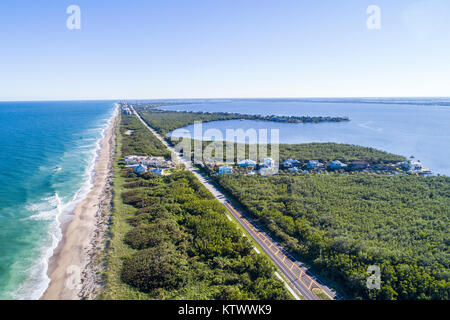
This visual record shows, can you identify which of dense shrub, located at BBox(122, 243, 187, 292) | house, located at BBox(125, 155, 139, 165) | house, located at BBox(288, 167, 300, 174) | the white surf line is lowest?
the white surf line

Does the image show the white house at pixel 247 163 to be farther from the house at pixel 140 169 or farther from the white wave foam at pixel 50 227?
the white wave foam at pixel 50 227

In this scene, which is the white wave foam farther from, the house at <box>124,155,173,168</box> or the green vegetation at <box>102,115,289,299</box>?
the house at <box>124,155,173,168</box>

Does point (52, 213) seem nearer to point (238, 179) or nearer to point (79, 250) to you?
point (79, 250)

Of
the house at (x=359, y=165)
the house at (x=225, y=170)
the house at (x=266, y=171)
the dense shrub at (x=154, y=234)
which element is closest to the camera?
the dense shrub at (x=154, y=234)

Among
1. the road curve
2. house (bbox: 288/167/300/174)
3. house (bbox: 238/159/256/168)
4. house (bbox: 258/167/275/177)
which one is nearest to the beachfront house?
house (bbox: 238/159/256/168)

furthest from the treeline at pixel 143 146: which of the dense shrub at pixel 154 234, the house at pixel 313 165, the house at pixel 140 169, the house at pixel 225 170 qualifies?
the house at pixel 313 165

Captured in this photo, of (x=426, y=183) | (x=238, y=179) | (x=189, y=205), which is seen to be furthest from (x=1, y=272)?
(x=426, y=183)

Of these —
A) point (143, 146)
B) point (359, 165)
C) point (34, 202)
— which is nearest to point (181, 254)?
point (34, 202)
